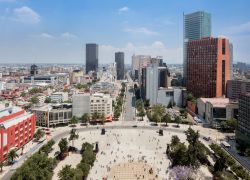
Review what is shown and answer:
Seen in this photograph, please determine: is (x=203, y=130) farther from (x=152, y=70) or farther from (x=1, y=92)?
(x=1, y=92)

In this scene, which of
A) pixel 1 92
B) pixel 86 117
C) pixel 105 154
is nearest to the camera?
pixel 105 154

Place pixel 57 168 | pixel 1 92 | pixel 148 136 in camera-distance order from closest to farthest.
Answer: pixel 57 168
pixel 148 136
pixel 1 92

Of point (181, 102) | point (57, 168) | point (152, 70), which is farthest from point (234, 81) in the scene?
point (57, 168)

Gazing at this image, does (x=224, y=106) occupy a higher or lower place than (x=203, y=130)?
higher

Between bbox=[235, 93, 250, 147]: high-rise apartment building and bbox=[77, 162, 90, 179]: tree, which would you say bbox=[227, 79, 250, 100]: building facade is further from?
bbox=[77, 162, 90, 179]: tree

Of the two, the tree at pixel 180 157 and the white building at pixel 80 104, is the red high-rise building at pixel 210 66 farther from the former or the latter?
the tree at pixel 180 157

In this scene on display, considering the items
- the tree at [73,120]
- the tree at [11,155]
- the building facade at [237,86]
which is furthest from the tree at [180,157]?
the building facade at [237,86]

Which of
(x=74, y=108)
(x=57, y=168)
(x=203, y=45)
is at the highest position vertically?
(x=203, y=45)

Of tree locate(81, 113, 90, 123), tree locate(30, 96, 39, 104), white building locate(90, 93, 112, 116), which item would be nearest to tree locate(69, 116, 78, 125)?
tree locate(81, 113, 90, 123)
